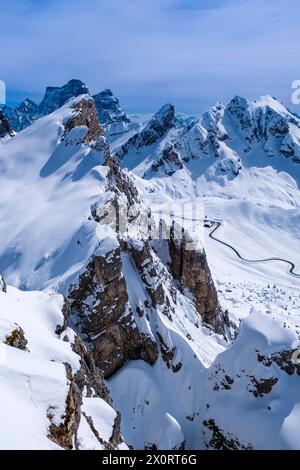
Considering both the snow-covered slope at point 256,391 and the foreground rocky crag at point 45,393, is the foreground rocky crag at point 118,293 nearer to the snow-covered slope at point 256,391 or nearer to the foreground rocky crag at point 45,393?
the foreground rocky crag at point 45,393

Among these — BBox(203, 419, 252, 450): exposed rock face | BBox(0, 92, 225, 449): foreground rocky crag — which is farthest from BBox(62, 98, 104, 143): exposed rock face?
BBox(203, 419, 252, 450): exposed rock face

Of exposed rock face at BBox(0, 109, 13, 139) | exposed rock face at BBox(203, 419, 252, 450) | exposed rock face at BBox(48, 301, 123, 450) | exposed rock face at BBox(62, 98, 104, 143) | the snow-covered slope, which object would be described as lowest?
exposed rock face at BBox(203, 419, 252, 450)

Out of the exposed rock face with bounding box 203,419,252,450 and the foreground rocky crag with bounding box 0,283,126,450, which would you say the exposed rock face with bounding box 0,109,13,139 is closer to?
the foreground rocky crag with bounding box 0,283,126,450

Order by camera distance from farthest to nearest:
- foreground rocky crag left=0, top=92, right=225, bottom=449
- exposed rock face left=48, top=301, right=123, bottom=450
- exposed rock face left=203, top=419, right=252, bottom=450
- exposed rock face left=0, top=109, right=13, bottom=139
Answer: exposed rock face left=0, top=109, right=13, bottom=139, foreground rocky crag left=0, top=92, right=225, bottom=449, exposed rock face left=203, top=419, right=252, bottom=450, exposed rock face left=48, top=301, right=123, bottom=450

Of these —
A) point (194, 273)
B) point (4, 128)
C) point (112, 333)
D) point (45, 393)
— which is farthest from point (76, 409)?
point (4, 128)

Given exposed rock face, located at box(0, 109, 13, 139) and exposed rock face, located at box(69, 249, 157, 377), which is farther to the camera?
exposed rock face, located at box(0, 109, 13, 139)

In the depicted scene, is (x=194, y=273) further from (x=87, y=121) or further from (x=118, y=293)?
(x=87, y=121)

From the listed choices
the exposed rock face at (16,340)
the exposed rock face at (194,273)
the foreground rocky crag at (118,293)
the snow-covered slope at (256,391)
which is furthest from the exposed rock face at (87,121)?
the exposed rock face at (16,340)
